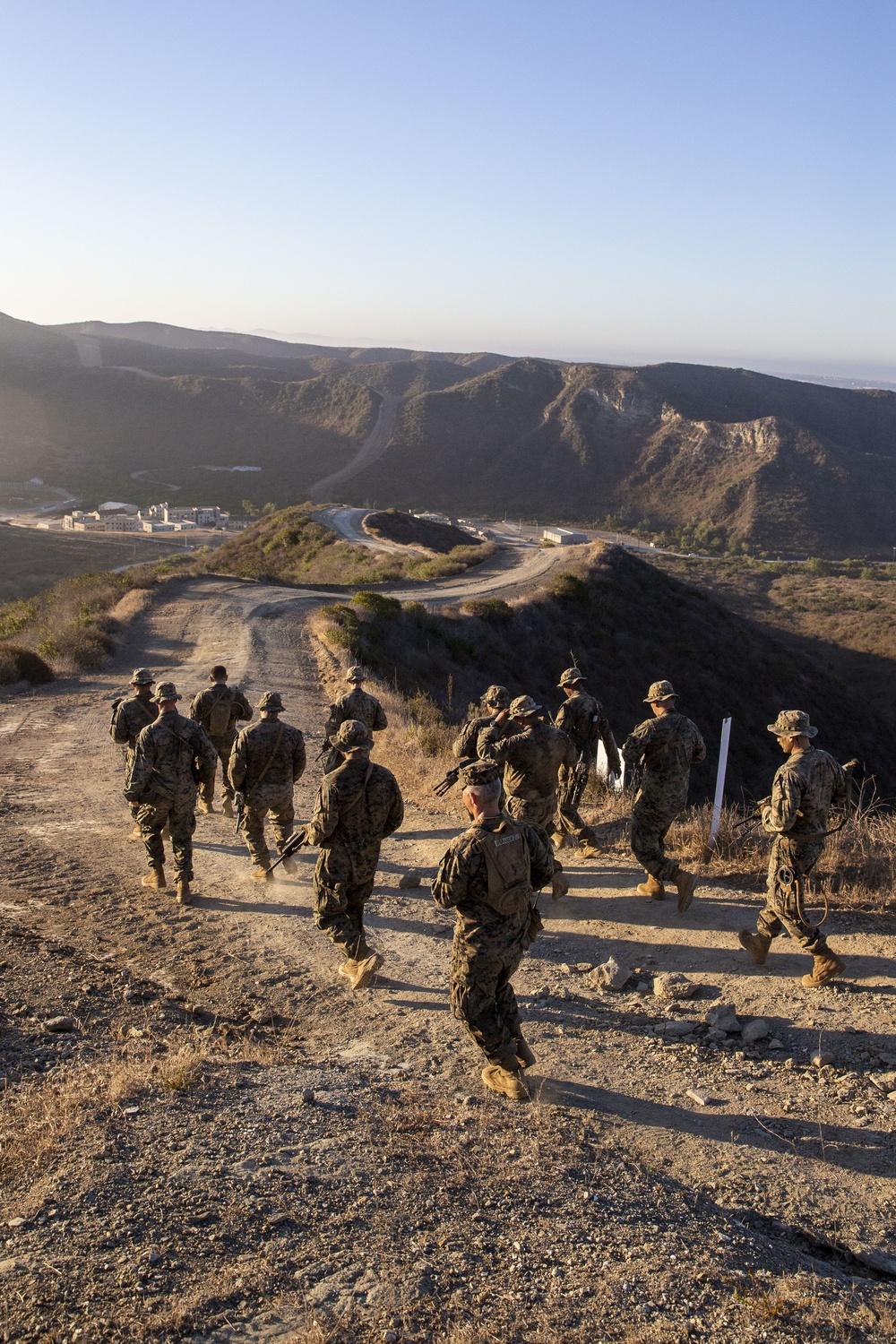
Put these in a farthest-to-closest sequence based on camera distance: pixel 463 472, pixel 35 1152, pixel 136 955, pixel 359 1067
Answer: pixel 463 472
pixel 136 955
pixel 359 1067
pixel 35 1152

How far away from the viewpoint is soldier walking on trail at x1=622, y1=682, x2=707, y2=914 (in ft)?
23.6

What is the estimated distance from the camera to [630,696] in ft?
102

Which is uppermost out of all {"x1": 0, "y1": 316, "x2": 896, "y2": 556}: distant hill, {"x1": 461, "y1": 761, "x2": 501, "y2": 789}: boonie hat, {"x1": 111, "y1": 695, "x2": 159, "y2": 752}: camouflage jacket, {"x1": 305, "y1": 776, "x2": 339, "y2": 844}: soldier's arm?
{"x1": 0, "y1": 316, "x2": 896, "y2": 556}: distant hill

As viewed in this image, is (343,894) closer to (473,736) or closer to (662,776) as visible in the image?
(473,736)

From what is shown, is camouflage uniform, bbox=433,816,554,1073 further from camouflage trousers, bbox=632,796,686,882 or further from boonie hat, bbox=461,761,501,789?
camouflage trousers, bbox=632,796,686,882

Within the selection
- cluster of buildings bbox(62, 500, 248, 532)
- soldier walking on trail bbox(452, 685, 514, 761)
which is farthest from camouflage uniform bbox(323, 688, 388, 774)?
cluster of buildings bbox(62, 500, 248, 532)

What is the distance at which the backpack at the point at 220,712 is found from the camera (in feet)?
32.7

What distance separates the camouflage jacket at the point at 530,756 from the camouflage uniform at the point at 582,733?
1.25 m

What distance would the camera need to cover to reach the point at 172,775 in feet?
24.6

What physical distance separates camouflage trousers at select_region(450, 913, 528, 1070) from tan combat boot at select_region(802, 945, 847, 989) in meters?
2.32

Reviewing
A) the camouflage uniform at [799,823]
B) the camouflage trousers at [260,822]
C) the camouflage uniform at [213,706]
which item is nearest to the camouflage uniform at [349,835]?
the camouflage trousers at [260,822]

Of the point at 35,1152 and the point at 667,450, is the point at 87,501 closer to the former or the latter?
the point at 667,450

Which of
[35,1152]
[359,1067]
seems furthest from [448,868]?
[35,1152]

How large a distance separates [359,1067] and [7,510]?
87914 millimetres
